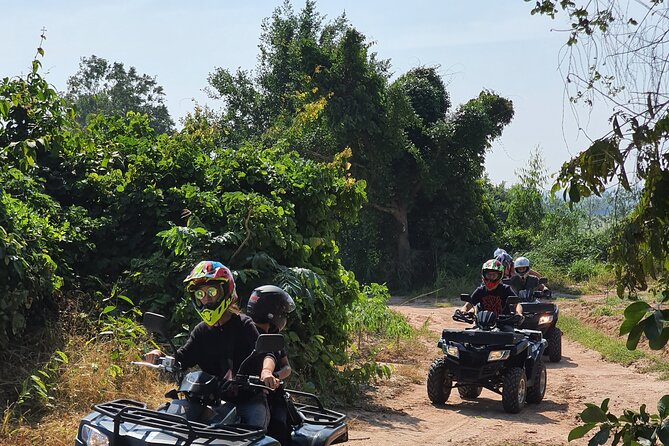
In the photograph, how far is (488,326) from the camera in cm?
1179

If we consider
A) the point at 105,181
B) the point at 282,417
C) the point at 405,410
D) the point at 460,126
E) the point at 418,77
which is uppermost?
the point at 418,77

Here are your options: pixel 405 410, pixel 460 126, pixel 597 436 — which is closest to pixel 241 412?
pixel 597 436

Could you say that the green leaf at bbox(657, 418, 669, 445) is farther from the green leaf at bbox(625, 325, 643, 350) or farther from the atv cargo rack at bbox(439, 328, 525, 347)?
the atv cargo rack at bbox(439, 328, 525, 347)

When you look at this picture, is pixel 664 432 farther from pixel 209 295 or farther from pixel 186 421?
pixel 209 295

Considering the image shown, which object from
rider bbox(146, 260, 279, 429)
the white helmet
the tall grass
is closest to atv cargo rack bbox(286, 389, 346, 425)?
rider bbox(146, 260, 279, 429)

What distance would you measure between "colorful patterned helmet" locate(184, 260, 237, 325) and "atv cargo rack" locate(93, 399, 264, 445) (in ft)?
2.50

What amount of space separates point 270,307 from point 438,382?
6186 millimetres

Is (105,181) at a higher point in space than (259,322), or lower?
higher

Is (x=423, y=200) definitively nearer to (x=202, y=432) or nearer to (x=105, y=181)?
(x=105, y=181)

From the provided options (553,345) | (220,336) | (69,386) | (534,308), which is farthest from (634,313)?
(553,345)

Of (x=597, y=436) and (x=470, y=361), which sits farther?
(x=470, y=361)

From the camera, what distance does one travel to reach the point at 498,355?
37.5 ft

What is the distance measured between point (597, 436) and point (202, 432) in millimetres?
2152

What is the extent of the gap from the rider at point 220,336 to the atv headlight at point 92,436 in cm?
66
